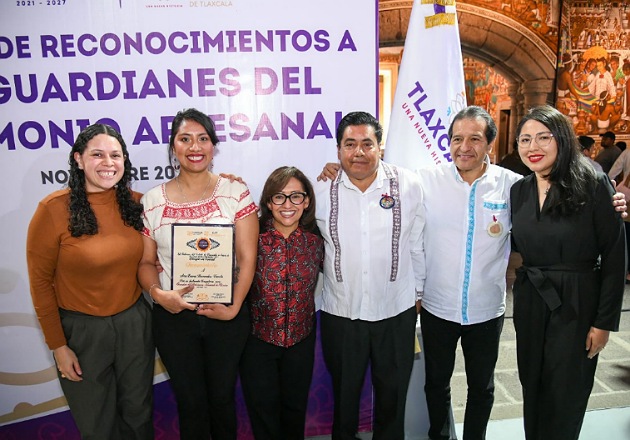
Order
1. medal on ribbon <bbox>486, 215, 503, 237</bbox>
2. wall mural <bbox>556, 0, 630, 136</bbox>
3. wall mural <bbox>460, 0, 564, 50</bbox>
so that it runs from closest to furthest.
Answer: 1. medal on ribbon <bbox>486, 215, 503, 237</bbox>
2. wall mural <bbox>460, 0, 564, 50</bbox>
3. wall mural <bbox>556, 0, 630, 136</bbox>

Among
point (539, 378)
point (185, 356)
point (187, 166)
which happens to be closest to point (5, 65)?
point (187, 166)

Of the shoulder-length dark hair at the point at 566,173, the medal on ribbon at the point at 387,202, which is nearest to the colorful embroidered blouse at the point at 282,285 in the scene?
the medal on ribbon at the point at 387,202

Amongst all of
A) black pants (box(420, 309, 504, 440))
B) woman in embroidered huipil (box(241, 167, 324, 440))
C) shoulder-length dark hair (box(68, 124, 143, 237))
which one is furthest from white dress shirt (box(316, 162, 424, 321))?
shoulder-length dark hair (box(68, 124, 143, 237))

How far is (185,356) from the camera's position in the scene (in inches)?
89.4

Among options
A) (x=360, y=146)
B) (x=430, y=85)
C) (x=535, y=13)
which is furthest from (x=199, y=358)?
(x=535, y=13)

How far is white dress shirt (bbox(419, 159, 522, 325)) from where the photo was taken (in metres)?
2.44

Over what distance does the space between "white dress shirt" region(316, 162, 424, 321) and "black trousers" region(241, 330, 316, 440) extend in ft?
1.06

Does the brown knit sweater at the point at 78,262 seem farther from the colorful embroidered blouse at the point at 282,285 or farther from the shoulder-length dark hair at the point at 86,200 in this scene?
the colorful embroidered blouse at the point at 282,285

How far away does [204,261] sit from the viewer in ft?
7.14

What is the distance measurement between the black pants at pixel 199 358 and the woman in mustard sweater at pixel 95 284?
147 mm

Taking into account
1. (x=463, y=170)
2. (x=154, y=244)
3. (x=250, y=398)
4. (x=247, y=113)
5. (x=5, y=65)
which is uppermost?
(x=5, y=65)

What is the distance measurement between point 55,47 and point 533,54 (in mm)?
9460

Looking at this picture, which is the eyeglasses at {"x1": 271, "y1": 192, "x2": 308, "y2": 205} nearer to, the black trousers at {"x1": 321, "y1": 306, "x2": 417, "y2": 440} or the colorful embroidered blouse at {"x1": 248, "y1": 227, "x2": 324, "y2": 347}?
the colorful embroidered blouse at {"x1": 248, "y1": 227, "x2": 324, "y2": 347}

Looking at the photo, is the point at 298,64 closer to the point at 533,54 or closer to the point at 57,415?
the point at 57,415
